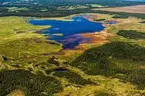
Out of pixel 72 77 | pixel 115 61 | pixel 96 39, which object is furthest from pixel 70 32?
pixel 72 77

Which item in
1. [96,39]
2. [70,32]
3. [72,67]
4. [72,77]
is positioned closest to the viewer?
[72,77]

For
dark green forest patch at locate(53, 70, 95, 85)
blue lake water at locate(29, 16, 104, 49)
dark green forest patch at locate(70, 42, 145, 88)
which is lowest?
blue lake water at locate(29, 16, 104, 49)

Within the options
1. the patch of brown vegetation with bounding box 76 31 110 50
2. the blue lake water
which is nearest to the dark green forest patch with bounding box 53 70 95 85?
the patch of brown vegetation with bounding box 76 31 110 50

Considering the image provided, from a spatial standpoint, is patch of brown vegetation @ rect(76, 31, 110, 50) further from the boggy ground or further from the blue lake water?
the blue lake water

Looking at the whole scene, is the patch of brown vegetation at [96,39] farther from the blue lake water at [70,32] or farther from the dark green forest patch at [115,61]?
the dark green forest patch at [115,61]

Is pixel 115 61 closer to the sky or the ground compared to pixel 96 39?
closer to the sky

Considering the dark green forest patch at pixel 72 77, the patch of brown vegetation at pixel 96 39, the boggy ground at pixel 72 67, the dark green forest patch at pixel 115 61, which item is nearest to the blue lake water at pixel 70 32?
the patch of brown vegetation at pixel 96 39

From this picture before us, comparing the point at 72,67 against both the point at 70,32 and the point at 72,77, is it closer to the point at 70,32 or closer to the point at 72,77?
the point at 72,77

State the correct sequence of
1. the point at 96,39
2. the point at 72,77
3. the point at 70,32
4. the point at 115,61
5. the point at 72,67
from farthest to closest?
the point at 70,32 < the point at 96,39 < the point at 115,61 < the point at 72,67 < the point at 72,77

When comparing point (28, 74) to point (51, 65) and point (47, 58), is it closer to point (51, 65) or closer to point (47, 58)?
point (51, 65)

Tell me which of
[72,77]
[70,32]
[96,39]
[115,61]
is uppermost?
[72,77]
